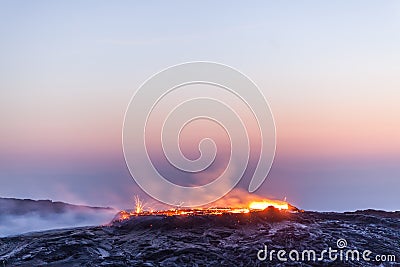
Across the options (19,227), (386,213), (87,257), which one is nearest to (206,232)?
(87,257)

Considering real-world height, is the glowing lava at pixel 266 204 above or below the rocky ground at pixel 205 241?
above

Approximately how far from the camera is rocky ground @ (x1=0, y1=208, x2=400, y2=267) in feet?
88.0

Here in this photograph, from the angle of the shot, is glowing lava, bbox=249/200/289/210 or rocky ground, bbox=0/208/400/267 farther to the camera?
glowing lava, bbox=249/200/289/210

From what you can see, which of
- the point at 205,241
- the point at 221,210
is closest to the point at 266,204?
the point at 221,210

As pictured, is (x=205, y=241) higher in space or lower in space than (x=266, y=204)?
lower

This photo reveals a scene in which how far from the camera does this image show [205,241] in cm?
2956

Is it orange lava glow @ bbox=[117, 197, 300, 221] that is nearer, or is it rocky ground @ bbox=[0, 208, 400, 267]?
rocky ground @ bbox=[0, 208, 400, 267]

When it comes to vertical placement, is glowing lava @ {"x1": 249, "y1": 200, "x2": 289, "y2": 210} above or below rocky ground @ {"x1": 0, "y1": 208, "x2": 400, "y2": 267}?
above

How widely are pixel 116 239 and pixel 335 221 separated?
15.6 m

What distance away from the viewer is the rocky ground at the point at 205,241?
26812 millimetres

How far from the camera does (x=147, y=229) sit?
32.5 meters

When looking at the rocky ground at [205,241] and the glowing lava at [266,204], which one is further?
the glowing lava at [266,204]

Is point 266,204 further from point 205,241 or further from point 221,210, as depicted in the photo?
point 205,241

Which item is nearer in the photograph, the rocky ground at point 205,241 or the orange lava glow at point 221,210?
the rocky ground at point 205,241
